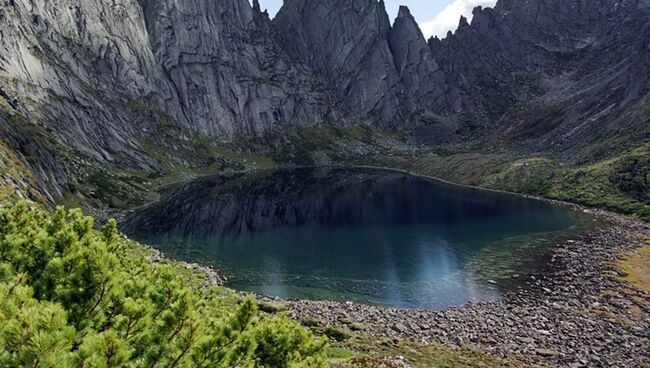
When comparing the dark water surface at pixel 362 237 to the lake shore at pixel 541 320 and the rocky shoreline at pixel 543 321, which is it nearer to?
the lake shore at pixel 541 320

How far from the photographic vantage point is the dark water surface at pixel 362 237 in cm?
5412

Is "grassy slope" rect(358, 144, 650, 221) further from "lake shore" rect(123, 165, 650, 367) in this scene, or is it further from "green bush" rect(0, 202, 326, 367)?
"green bush" rect(0, 202, 326, 367)

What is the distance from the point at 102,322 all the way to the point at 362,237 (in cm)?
7192

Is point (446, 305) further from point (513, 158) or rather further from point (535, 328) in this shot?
point (513, 158)

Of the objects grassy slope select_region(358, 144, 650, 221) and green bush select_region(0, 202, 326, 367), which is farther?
grassy slope select_region(358, 144, 650, 221)

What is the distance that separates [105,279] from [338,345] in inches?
996

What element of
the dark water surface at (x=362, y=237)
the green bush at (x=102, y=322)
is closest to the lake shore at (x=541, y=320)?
the dark water surface at (x=362, y=237)

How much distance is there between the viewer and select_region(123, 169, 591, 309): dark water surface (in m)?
54.1

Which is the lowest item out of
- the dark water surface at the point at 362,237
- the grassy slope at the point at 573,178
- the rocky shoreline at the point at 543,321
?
the rocky shoreline at the point at 543,321

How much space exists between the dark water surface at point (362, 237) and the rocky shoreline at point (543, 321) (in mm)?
4293

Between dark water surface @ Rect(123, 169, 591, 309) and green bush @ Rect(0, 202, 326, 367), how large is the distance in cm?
3577

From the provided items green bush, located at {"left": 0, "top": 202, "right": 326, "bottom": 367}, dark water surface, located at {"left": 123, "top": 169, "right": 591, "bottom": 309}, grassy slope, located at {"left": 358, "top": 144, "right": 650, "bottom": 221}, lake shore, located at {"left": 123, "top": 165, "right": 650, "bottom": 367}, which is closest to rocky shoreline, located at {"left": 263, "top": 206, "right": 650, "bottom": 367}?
lake shore, located at {"left": 123, "top": 165, "right": 650, "bottom": 367}

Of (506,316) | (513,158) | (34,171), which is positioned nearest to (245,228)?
(34,171)

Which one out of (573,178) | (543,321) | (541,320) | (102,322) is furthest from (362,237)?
(573,178)
